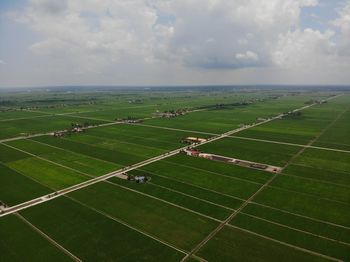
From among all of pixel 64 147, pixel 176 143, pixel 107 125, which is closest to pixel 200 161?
pixel 176 143

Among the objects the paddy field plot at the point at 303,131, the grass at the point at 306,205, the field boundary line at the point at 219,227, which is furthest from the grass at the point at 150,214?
the paddy field plot at the point at 303,131

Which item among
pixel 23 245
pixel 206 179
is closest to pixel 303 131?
pixel 206 179

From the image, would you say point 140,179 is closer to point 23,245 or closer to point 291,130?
point 23,245

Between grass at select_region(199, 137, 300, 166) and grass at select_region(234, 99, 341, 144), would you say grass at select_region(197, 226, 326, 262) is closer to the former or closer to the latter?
grass at select_region(199, 137, 300, 166)

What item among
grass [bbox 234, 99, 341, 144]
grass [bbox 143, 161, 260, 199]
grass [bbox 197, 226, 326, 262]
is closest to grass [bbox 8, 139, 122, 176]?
grass [bbox 143, 161, 260, 199]

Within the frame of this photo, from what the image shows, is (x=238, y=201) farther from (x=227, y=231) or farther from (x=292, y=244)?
(x=292, y=244)

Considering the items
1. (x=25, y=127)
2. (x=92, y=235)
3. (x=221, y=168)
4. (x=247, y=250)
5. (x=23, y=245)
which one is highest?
(x=25, y=127)

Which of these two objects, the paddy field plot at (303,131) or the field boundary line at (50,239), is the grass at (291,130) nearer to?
the paddy field plot at (303,131)
